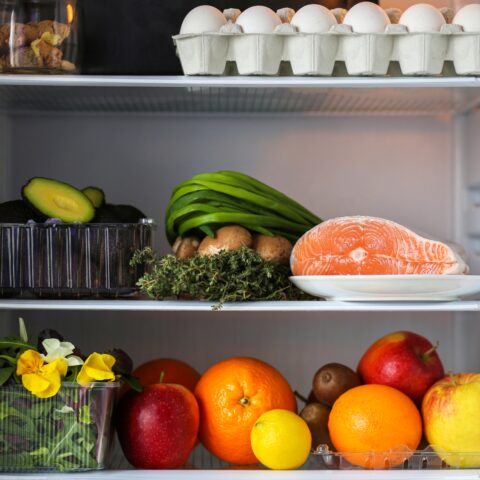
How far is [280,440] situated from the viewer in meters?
1.31

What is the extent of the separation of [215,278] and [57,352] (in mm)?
275

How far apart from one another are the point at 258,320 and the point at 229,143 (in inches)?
14.6

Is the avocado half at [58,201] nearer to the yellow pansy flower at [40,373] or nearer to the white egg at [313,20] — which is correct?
the yellow pansy flower at [40,373]

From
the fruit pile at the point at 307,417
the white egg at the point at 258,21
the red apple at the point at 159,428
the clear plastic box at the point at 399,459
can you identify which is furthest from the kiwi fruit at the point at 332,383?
the white egg at the point at 258,21

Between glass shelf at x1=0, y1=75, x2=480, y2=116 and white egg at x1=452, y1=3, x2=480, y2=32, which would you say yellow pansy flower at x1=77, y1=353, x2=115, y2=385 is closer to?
glass shelf at x1=0, y1=75, x2=480, y2=116

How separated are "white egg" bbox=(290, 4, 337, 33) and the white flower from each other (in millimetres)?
639

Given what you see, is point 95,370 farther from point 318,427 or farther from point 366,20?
point 366,20

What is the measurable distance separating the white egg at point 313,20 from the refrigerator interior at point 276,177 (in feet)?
1.24

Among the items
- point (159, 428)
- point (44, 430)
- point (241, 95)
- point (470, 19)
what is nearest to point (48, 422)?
point (44, 430)

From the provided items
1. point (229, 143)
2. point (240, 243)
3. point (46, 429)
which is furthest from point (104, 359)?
point (229, 143)

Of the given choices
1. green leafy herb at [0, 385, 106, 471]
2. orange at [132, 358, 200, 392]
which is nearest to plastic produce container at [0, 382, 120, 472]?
green leafy herb at [0, 385, 106, 471]

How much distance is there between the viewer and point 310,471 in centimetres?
134

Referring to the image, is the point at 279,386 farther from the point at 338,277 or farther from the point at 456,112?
the point at 456,112

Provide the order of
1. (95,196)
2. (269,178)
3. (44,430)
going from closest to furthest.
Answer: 1. (44,430)
2. (95,196)
3. (269,178)
